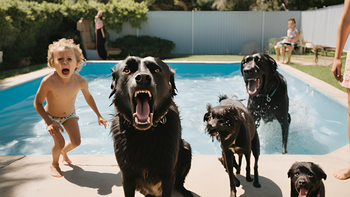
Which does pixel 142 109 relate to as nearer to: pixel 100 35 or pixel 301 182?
pixel 301 182

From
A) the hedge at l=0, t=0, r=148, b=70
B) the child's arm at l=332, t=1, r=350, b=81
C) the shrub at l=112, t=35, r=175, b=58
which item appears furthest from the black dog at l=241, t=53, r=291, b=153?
the shrub at l=112, t=35, r=175, b=58

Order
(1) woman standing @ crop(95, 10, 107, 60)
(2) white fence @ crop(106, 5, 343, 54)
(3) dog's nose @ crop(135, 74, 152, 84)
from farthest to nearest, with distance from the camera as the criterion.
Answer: (2) white fence @ crop(106, 5, 343, 54) < (1) woman standing @ crop(95, 10, 107, 60) < (3) dog's nose @ crop(135, 74, 152, 84)

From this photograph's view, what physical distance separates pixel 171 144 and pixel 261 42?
58.8ft

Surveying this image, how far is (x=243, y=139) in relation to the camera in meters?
2.48

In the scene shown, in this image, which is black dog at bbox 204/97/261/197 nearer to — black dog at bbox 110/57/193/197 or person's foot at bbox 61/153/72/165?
black dog at bbox 110/57/193/197

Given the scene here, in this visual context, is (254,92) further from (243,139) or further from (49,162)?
(49,162)

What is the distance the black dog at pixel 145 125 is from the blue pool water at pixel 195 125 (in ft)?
4.96

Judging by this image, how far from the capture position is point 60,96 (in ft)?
10.2

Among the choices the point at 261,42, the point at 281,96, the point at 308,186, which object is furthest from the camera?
the point at 261,42

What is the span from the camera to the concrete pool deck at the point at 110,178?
2613mm

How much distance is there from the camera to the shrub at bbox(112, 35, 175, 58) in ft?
51.2

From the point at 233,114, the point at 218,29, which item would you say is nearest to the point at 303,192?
the point at 233,114

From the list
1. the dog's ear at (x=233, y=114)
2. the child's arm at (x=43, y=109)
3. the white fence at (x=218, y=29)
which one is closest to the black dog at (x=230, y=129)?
the dog's ear at (x=233, y=114)

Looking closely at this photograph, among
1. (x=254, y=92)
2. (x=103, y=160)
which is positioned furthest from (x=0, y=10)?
(x=254, y=92)
